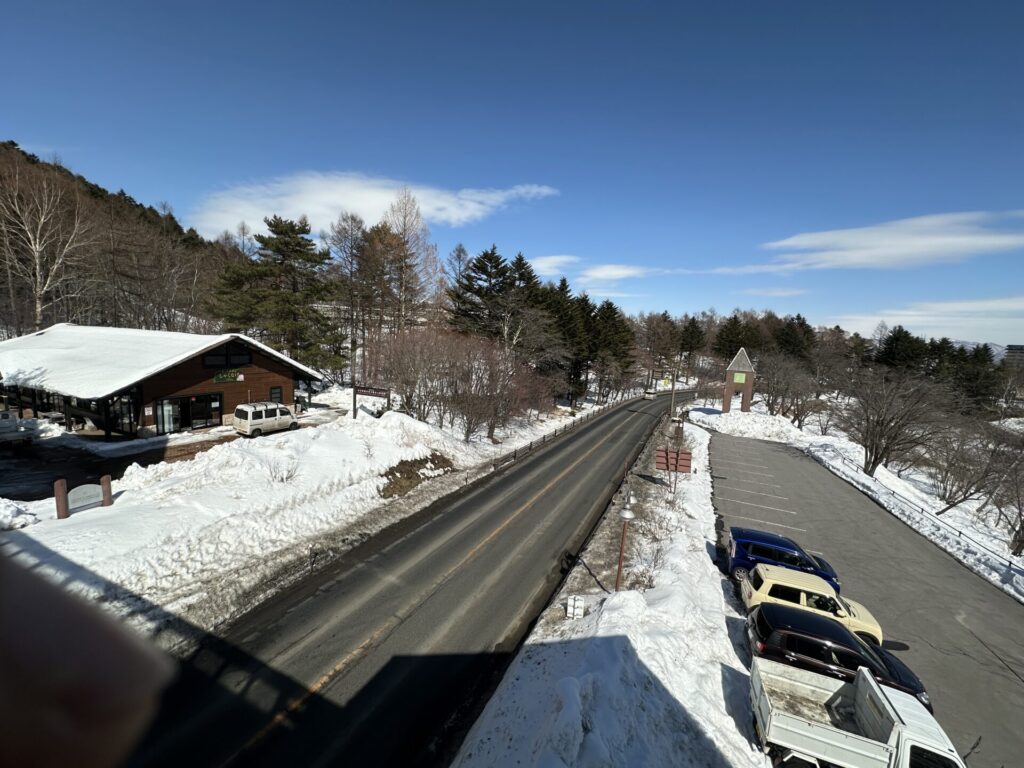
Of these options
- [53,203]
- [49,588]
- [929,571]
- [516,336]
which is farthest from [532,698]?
[53,203]

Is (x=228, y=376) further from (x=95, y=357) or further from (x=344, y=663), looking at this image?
(x=344, y=663)

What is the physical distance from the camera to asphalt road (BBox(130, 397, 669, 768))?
761 centimetres

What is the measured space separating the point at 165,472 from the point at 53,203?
97.8ft

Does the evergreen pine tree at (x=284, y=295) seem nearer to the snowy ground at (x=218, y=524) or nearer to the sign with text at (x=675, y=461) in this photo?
the snowy ground at (x=218, y=524)

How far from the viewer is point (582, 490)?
21750 mm

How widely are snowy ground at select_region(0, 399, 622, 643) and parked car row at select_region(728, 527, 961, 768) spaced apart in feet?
37.6

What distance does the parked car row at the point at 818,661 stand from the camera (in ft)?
26.6

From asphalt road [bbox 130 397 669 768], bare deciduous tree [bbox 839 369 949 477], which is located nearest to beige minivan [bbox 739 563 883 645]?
asphalt road [bbox 130 397 669 768]

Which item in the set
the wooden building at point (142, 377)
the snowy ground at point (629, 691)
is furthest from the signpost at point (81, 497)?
the snowy ground at point (629, 691)

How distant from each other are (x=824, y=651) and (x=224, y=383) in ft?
97.0

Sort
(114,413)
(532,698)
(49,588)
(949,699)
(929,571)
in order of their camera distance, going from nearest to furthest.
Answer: (49,588)
(532,698)
(949,699)
(929,571)
(114,413)

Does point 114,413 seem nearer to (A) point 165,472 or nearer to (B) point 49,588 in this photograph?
(A) point 165,472

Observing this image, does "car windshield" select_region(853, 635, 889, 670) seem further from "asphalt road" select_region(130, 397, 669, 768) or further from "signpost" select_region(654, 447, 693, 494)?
"signpost" select_region(654, 447, 693, 494)

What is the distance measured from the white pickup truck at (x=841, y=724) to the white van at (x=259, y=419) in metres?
24.6
